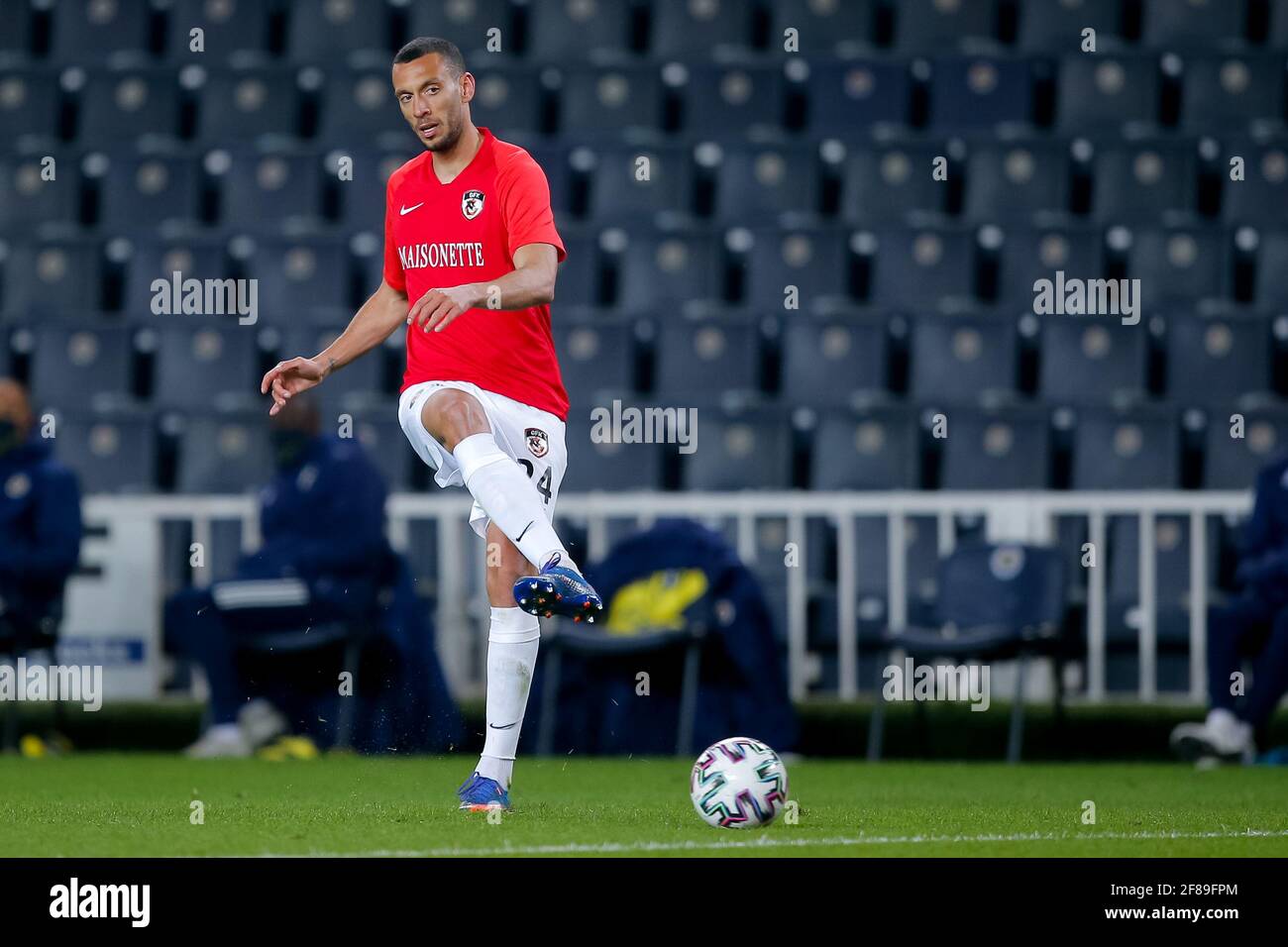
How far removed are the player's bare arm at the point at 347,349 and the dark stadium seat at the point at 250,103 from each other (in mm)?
6457

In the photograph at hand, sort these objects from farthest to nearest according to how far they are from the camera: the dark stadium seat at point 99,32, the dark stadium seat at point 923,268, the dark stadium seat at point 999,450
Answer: the dark stadium seat at point 99,32 < the dark stadium seat at point 923,268 < the dark stadium seat at point 999,450

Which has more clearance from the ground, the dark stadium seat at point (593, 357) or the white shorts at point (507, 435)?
the dark stadium seat at point (593, 357)

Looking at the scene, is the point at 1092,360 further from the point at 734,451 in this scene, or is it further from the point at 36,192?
the point at 36,192

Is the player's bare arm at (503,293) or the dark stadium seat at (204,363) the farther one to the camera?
the dark stadium seat at (204,363)

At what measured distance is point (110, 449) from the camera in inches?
413

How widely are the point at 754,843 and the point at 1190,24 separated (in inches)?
320

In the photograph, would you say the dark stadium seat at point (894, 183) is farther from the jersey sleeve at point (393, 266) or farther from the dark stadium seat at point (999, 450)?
the jersey sleeve at point (393, 266)

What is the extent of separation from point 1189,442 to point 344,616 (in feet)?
14.8

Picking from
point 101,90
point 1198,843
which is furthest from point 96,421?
point 1198,843

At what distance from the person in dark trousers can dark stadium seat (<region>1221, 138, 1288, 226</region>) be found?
6114 mm

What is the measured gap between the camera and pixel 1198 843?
4.44 m

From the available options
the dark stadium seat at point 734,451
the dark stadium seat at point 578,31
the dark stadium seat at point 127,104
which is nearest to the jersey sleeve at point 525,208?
the dark stadium seat at point 734,451

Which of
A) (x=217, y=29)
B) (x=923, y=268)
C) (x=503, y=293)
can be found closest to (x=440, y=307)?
(x=503, y=293)

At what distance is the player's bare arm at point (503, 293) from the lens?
14.9 feet
